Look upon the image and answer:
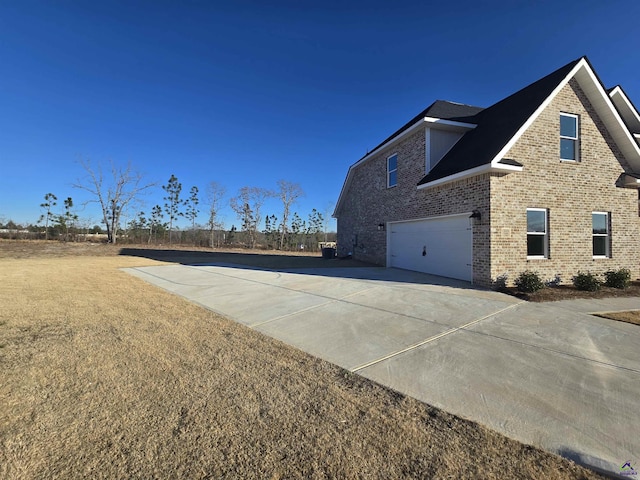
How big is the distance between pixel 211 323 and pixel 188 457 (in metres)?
3.62

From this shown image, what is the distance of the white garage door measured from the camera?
10.1 metres

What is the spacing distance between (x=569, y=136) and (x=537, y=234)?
11.7ft

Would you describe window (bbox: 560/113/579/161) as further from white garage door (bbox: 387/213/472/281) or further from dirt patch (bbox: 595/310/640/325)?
dirt patch (bbox: 595/310/640/325)

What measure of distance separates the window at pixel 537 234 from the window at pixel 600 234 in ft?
7.09

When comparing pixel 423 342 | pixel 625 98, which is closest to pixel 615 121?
pixel 625 98

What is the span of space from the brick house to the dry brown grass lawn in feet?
24.0

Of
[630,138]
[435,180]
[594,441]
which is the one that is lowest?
[594,441]

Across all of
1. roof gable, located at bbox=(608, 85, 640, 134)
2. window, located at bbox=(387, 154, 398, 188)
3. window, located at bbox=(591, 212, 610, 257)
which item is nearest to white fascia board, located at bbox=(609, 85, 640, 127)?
roof gable, located at bbox=(608, 85, 640, 134)

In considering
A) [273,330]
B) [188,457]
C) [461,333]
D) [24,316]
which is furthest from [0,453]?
[461,333]

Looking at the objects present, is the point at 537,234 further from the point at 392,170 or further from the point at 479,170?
the point at 392,170

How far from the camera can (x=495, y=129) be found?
34.6ft

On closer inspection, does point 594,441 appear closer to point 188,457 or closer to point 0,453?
point 188,457

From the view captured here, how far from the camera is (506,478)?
6.82 ft

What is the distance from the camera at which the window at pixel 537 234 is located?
9445 millimetres
